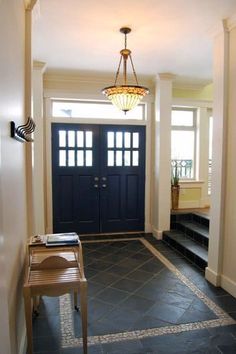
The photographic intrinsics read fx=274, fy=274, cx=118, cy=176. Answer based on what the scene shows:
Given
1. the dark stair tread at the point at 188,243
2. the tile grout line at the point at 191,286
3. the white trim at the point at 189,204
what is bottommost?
the tile grout line at the point at 191,286

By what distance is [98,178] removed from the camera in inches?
198

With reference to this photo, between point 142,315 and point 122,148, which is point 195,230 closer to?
point 122,148

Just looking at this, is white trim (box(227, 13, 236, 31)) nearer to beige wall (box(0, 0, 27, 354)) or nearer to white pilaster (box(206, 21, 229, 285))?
white pilaster (box(206, 21, 229, 285))

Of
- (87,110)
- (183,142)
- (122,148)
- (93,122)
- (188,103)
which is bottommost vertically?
(122,148)

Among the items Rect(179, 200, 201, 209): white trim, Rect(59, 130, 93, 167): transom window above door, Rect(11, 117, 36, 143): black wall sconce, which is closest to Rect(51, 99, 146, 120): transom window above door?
Rect(59, 130, 93, 167): transom window above door

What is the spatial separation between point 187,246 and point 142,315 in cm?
174

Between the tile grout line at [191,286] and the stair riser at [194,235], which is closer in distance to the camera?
the tile grout line at [191,286]

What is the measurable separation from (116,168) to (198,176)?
1781 millimetres

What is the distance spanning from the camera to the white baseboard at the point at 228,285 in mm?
2875

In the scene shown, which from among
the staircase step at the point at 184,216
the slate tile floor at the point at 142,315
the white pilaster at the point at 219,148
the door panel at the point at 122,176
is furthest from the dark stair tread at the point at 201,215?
the white pilaster at the point at 219,148

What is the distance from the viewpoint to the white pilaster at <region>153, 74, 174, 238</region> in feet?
15.4

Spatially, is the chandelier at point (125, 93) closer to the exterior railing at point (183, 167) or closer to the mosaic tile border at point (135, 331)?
the mosaic tile border at point (135, 331)

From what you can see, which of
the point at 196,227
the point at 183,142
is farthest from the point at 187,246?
the point at 183,142

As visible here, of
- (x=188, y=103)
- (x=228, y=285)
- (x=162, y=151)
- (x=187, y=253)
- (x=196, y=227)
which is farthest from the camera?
(x=188, y=103)
